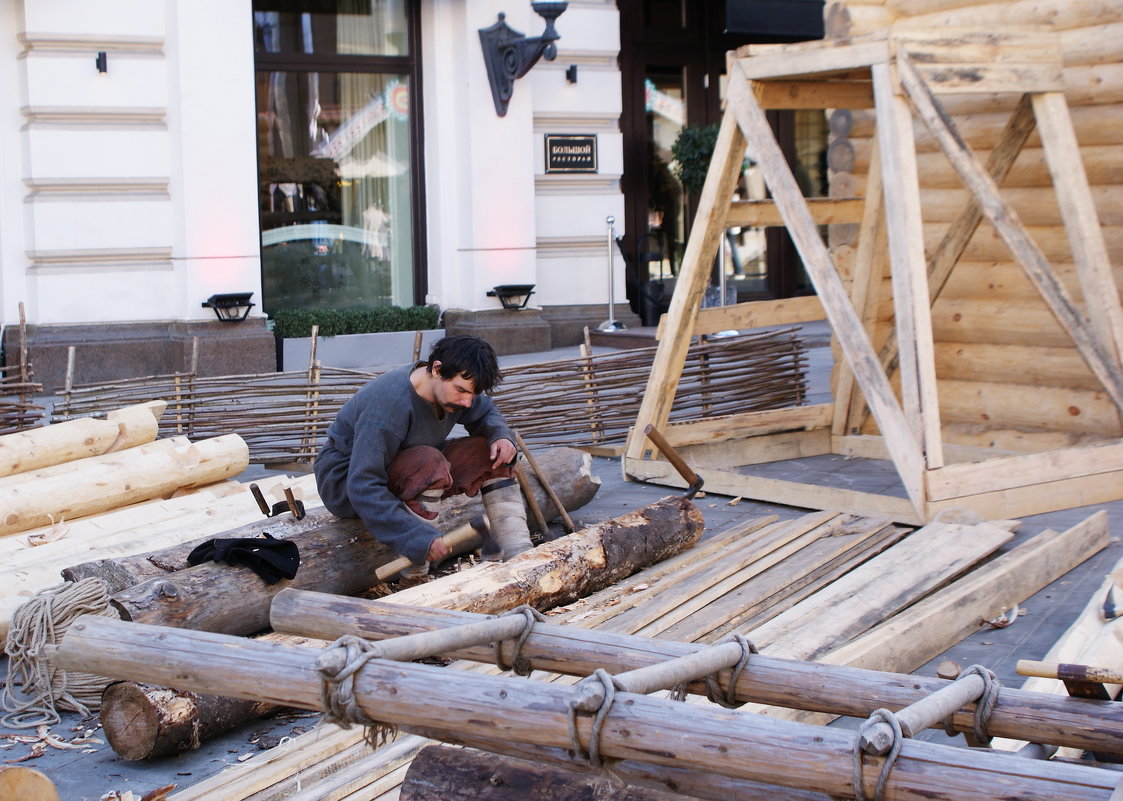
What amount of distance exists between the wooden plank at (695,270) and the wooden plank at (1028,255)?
1.07 meters

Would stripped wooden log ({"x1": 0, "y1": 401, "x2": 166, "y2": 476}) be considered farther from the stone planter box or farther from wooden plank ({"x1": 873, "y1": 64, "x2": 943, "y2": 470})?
the stone planter box

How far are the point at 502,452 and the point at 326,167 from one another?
7.83 metres

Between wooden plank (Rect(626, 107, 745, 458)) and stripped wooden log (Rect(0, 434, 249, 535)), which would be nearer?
stripped wooden log (Rect(0, 434, 249, 535))

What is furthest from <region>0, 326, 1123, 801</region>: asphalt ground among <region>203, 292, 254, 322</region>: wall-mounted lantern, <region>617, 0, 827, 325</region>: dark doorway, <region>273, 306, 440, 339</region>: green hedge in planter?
<region>617, 0, 827, 325</region>: dark doorway

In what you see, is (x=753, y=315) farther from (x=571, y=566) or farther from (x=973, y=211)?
(x=571, y=566)

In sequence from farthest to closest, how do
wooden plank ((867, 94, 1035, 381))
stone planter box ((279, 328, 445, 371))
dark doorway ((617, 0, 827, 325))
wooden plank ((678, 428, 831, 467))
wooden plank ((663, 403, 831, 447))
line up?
dark doorway ((617, 0, 827, 325)) < stone planter box ((279, 328, 445, 371)) < wooden plank ((678, 428, 831, 467)) < wooden plank ((663, 403, 831, 447)) < wooden plank ((867, 94, 1035, 381))

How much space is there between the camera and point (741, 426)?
7.48 metres

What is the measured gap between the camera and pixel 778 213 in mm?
7219

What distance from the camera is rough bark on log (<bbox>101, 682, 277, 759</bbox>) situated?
11.9 ft

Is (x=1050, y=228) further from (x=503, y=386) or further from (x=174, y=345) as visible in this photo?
(x=174, y=345)

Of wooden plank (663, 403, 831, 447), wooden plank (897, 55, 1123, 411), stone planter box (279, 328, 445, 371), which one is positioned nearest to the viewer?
wooden plank (897, 55, 1123, 411)

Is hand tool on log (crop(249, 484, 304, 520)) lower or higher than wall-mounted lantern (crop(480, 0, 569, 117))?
lower

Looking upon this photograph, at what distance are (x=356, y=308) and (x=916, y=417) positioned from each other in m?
7.33

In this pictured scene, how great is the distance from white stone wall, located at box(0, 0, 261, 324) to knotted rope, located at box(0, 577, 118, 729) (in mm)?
6856
